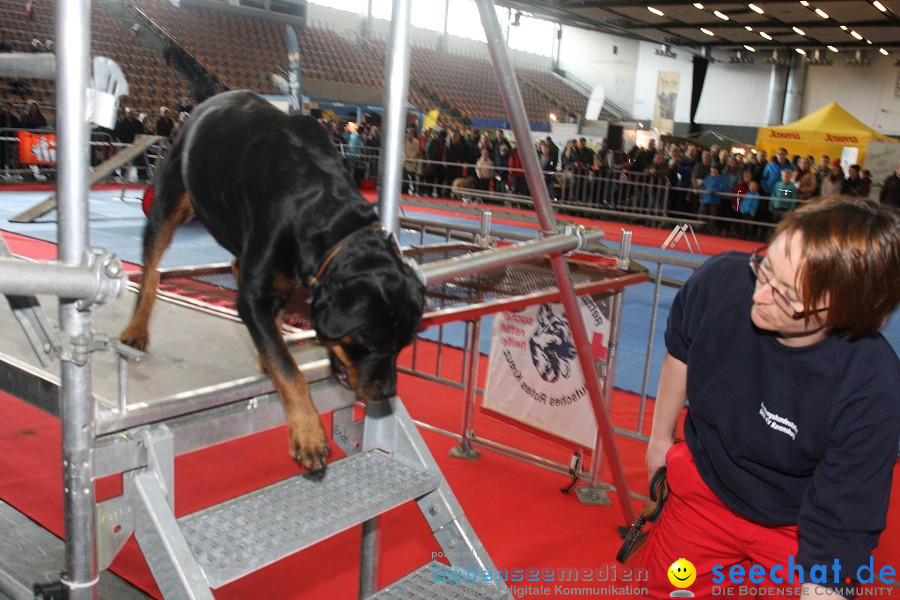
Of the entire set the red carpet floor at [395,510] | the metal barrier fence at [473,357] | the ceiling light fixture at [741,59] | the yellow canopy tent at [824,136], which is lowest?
the red carpet floor at [395,510]

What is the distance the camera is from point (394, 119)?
1.86 m

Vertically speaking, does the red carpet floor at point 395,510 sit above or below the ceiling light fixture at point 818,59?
below

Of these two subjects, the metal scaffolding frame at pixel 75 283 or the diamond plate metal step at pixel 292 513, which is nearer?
the metal scaffolding frame at pixel 75 283

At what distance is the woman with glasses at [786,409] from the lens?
4.50ft

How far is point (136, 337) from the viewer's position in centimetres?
212

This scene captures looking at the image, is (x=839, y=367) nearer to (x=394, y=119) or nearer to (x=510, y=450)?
(x=394, y=119)

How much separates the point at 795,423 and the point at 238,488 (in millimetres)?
2580

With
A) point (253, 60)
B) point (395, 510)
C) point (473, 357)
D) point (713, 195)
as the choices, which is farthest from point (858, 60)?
point (395, 510)

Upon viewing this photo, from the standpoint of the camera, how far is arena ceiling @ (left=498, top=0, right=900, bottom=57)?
21172mm

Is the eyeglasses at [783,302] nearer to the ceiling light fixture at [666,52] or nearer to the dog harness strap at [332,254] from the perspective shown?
the dog harness strap at [332,254]

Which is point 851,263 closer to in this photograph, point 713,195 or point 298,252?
point 298,252

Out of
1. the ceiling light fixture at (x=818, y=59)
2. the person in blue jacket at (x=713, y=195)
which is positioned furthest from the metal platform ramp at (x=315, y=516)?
the ceiling light fixture at (x=818, y=59)

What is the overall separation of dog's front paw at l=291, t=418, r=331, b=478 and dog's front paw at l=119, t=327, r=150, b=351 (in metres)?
0.71

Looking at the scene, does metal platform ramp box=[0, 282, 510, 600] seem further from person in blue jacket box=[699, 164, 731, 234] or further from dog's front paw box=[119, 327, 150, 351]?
person in blue jacket box=[699, 164, 731, 234]
